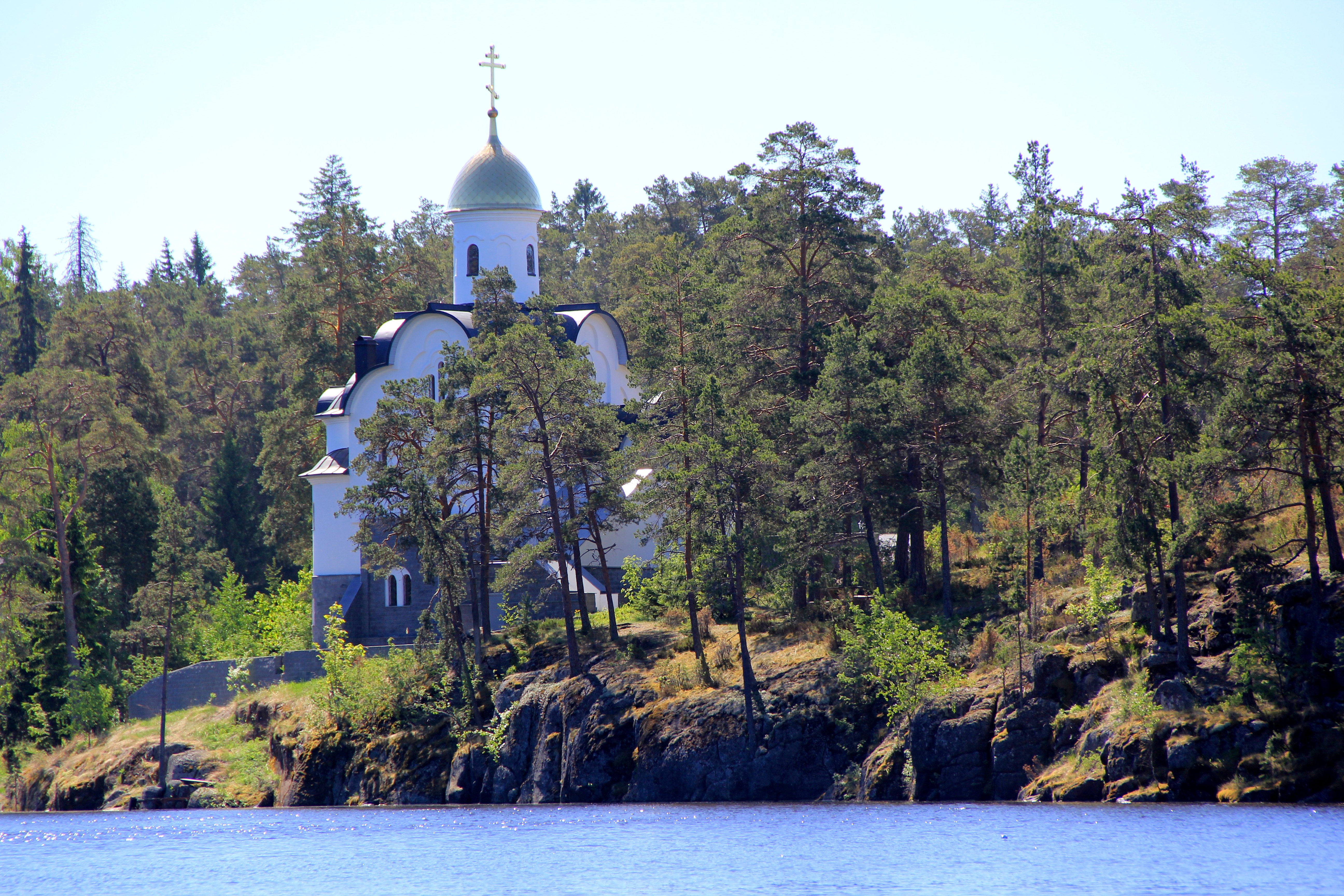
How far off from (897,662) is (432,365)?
22408 mm

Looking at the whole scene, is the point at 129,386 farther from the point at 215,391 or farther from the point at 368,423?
the point at 368,423

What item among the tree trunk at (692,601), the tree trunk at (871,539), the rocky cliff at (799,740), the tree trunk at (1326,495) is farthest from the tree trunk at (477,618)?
the tree trunk at (1326,495)

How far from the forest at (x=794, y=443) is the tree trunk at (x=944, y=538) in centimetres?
12

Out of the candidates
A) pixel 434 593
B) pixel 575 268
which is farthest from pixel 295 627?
pixel 575 268

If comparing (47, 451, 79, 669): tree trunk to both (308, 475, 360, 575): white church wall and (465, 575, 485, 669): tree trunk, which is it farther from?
(465, 575, 485, 669): tree trunk

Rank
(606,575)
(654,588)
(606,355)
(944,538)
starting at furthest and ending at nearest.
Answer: (606,355) → (654,588) → (606,575) → (944,538)

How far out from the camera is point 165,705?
4191 centimetres

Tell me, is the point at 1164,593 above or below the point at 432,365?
below

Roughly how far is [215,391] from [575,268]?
2228 cm

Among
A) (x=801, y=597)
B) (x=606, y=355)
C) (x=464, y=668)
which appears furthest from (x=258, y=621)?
(x=801, y=597)

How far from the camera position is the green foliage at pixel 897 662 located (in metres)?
29.7

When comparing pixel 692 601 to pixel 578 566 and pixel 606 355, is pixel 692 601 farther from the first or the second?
pixel 606 355

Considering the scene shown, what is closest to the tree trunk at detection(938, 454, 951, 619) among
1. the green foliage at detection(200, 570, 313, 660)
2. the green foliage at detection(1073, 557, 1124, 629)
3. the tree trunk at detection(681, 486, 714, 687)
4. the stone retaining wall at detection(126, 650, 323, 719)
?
the green foliage at detection(1073, 557, 1124, 629)

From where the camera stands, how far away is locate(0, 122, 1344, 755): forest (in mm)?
27234
